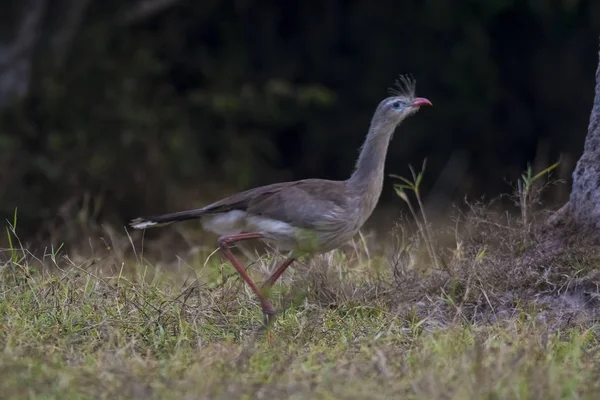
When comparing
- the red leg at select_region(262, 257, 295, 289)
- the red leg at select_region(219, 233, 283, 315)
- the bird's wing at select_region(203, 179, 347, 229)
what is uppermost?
the bird's wing at select_region(203, 179, 347, 229)

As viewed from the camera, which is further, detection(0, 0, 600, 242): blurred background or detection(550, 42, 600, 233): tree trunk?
detection(0, 0, 600, 242): blurred background

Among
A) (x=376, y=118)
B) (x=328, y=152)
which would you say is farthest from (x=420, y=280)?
(x=328, y=152)

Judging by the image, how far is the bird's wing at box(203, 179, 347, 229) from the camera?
217 inches

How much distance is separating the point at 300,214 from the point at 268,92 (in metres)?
7.67

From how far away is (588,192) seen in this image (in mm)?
5801

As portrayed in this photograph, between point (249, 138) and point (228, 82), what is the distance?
0.86 metres

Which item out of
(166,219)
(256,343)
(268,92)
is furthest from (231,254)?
(268,92)

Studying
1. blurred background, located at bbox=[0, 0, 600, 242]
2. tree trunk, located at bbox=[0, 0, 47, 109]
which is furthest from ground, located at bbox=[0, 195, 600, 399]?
tree trunk, located at bbox=[0, 0, 47, 109]

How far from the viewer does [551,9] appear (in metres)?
13.1

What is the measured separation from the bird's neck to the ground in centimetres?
36

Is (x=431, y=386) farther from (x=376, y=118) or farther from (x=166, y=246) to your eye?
(x=166, y=246)

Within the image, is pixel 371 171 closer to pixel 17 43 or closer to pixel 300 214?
pixel 300 214

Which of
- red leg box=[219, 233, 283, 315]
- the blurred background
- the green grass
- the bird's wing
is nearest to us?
the green grass

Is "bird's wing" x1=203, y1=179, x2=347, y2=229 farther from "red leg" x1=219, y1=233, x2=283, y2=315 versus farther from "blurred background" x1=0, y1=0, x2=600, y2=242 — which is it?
"blurred background" x1=0, y1=0, x2=600, y2=242
